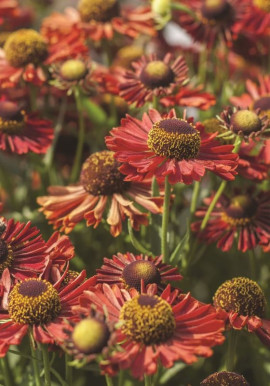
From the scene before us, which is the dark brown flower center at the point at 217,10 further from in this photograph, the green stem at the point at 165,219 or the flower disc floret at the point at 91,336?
the flower disc floret at the point at 91,336

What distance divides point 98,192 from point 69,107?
20.8 inches

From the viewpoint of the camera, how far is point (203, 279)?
1.45 metres

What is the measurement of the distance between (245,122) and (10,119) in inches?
18.8

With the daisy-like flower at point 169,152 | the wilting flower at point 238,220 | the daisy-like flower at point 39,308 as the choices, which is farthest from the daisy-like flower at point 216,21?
the daisy-like flower at point 39,308

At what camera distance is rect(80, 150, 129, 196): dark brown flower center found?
1104mm

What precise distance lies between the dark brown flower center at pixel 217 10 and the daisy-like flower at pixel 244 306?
2.42 ft

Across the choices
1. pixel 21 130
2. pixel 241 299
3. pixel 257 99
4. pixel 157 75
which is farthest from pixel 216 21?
pixel 241 299

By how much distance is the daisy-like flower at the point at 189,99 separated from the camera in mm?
1202

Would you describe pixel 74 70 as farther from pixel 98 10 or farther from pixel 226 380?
pixel 226 380

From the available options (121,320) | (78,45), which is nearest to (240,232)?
(121,320)

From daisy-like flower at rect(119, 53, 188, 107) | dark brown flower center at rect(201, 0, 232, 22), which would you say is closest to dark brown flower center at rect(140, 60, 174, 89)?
daisy-like flower at rect(119, 53, 188, 107)

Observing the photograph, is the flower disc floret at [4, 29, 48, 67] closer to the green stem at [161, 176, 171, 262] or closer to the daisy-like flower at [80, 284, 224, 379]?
the green stem at [161, 176, 171, 262]

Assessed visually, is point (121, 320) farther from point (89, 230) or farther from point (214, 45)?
point (214, 45)

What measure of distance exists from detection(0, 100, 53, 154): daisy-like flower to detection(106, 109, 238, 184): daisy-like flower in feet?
0.94
